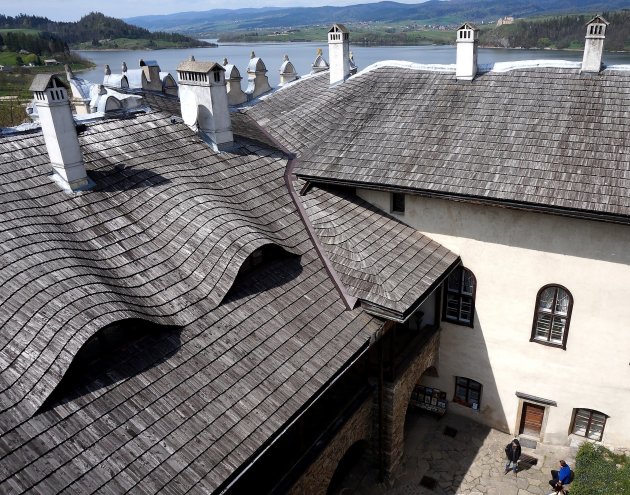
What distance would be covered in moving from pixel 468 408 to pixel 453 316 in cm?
293

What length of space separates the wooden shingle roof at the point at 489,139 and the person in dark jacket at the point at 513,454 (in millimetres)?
5982

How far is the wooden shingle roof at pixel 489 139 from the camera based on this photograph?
11.3m

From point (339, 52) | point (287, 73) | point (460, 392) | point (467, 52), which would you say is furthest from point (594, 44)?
point (287, 73)

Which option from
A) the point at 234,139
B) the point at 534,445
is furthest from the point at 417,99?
the point at 534,445

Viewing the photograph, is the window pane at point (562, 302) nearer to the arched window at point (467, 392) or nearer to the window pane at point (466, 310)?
the window pane at point (466, 310)

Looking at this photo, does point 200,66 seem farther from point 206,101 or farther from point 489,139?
point 489,139

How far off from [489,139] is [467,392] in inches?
279

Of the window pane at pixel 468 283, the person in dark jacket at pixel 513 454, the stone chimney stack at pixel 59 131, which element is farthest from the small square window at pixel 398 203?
the stone chimney stack at pixel 59 131

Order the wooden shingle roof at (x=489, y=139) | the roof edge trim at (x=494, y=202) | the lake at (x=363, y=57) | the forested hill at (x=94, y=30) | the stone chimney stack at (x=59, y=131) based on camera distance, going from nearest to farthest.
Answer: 1. the stone chimney stack at (x=59, y=131)
2. the roof edge trim at (x=494, y=202)
3. the wooden shingle roof at (x=489, y=139)
4. the lake at (x=363, y=57)
5. the forested hill at (x=94, y=30)

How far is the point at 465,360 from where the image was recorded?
14.5 meters

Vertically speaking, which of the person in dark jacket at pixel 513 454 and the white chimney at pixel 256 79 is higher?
the white chimney at pixel 256 79

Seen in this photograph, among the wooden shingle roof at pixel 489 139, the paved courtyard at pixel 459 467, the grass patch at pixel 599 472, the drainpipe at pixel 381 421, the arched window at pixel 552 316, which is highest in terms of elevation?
the wooden shingle roof at pixel 489 139

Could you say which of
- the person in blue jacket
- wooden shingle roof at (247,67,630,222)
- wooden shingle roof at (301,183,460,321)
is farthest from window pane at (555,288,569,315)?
the person in blue jacket

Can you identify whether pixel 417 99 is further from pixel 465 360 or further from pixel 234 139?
pixel 465 360
